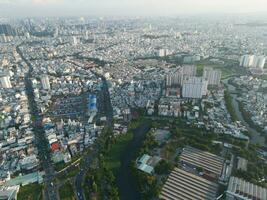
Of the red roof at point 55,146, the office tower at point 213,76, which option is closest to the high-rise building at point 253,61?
the office tower at point 213,76

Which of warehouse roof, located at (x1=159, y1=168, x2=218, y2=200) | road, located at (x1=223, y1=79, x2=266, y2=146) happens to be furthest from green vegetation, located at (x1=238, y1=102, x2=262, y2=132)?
warehouse roof, located at (x1=159, y1=168, x2=218, y2=200)

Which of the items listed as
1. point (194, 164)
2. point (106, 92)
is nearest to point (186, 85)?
point (106, 92)

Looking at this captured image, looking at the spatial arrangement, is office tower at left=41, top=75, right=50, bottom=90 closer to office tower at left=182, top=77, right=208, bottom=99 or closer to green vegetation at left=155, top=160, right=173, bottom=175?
office tower at left=182, top=77, right=208, bottom=99

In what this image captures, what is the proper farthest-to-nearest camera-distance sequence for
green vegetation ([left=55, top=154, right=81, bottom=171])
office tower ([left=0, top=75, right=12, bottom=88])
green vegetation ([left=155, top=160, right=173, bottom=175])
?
1. office tower ([left=0, top=75, right=12, bottom=88])
2. green vegetation ([left=55, top=154, right=81, bottom=171])
3. green vegetation ([left=155, top=160, right=173, bottom=175])

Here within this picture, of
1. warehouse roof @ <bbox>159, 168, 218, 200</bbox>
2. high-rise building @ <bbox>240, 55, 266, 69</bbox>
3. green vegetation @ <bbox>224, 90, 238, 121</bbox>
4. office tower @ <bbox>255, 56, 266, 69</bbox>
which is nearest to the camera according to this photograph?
warehouse roof @ <bbox>159, 168, 218, 200</bbox>

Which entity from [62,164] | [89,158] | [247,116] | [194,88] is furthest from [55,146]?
[247,116]

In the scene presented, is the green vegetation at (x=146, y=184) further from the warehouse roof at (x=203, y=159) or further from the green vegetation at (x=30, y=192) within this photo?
the green vegetation at (x=30, y=192)

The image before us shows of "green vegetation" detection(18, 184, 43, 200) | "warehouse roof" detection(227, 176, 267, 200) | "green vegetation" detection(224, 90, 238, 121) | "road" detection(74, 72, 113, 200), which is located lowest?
"green vegetation" detection(18, 184, 43, 200)

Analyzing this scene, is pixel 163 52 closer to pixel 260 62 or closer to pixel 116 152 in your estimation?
pixel 260 62
